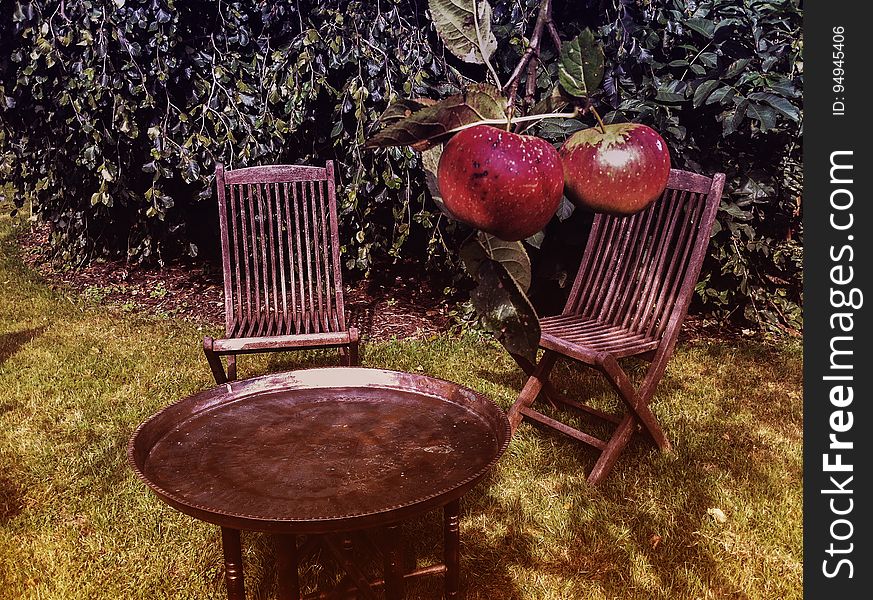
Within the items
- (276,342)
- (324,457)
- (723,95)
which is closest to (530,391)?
(276,342)

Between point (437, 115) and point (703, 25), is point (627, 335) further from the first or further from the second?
point (437, 115)

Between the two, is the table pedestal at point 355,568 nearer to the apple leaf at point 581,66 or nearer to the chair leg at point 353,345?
the chair leg at point 353,345

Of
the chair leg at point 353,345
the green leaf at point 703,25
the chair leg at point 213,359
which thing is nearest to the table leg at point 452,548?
the chair leg at point 353,345

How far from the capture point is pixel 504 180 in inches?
13.2

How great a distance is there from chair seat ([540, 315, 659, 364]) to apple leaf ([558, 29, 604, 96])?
2631mm

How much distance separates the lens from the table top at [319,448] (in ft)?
6.01

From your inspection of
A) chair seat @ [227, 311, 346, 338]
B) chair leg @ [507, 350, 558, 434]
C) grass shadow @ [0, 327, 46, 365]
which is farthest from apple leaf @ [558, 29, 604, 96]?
grass shadow @ [0, 327, 46, 365]

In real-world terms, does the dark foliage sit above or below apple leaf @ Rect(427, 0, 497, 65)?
below

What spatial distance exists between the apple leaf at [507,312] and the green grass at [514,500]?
7.89ft

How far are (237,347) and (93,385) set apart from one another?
135cm

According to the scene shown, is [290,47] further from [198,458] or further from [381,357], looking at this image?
[198,458]

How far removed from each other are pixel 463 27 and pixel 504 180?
8 centimetres

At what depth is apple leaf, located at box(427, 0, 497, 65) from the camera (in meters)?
0.35

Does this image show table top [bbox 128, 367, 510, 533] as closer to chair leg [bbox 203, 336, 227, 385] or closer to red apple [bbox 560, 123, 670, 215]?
chair leg [bbox 203, 336, 227, 385]
